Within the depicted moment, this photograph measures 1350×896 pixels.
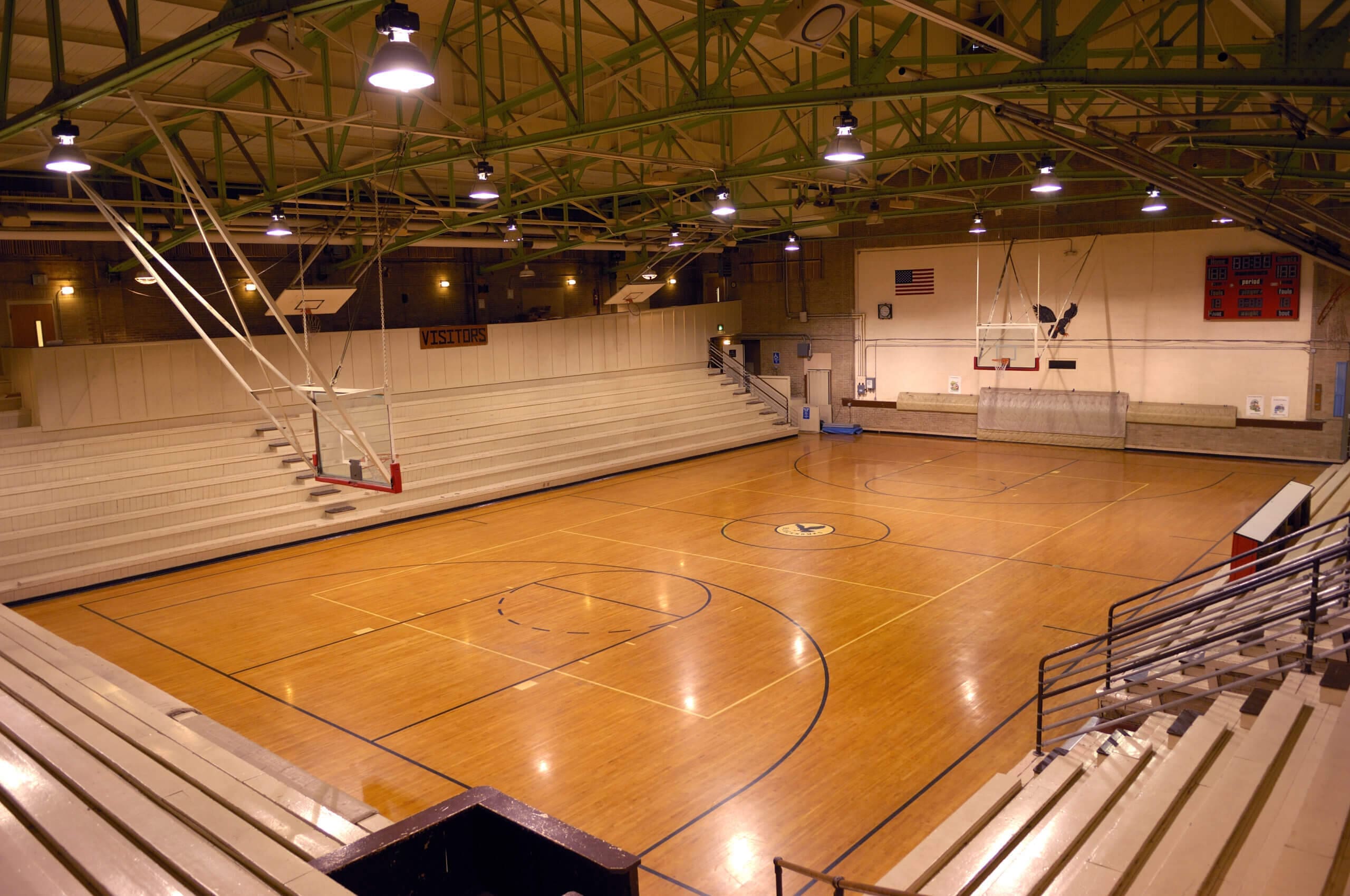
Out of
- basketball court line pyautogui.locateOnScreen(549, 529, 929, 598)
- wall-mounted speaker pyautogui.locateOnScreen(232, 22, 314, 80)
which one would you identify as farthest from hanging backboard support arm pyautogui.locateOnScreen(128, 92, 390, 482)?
basketball court line pyautogui.locateOnScreen(549, 529, 929, 598)

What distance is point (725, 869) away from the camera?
6.12 m

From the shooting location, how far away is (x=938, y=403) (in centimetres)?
2486

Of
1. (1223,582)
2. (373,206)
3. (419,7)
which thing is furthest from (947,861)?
(373,206)

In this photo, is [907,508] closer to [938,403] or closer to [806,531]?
[806,531]

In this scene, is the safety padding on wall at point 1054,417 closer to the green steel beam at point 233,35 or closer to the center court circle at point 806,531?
the center court circle at point 806,531

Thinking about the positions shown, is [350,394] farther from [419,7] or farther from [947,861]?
[947,861]

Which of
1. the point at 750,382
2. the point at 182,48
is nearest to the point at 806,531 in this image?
the point at 182,48

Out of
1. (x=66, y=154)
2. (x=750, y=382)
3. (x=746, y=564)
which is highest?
(x=66, y=154)

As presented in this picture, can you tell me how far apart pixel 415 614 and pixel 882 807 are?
22.2 ft

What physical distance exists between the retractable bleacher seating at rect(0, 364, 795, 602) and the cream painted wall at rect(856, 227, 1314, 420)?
604 cm

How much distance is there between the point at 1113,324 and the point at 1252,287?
114 inches

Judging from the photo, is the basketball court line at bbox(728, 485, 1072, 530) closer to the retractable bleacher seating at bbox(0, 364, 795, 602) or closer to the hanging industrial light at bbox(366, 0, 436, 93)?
the retractable bleacher seating at bbox(0, 364, 795, 602)

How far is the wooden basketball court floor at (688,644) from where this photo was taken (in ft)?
23.4

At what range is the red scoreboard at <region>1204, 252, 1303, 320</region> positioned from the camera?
64.1 feet
